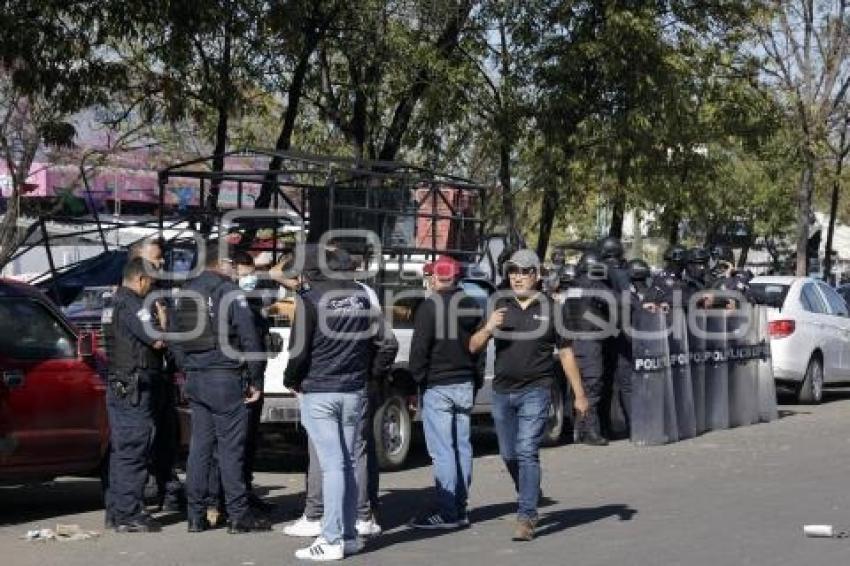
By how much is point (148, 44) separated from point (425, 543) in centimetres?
867

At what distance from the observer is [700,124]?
2109 centimetres

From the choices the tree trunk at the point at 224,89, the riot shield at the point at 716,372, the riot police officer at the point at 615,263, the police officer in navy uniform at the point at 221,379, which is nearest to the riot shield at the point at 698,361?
the riot shield at the point at 716,372

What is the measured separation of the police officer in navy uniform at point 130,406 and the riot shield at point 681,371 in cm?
669

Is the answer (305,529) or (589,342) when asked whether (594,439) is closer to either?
(589,342)

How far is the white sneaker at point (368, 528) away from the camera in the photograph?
29.5 ft

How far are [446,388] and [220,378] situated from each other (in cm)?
145

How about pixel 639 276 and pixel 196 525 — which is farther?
pixel 639 276

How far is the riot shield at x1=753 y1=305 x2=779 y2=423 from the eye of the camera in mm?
16406

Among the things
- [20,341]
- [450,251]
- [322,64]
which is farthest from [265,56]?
[20,341]

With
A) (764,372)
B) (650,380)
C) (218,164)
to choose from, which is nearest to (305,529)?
(650,380)

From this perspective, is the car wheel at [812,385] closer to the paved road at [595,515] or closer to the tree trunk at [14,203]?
the paved road at [595,515]

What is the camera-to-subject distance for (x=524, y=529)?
8.86 metres

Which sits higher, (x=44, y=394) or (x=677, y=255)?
(x=677, y=255)

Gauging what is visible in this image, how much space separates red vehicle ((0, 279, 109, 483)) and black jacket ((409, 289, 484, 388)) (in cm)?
227
